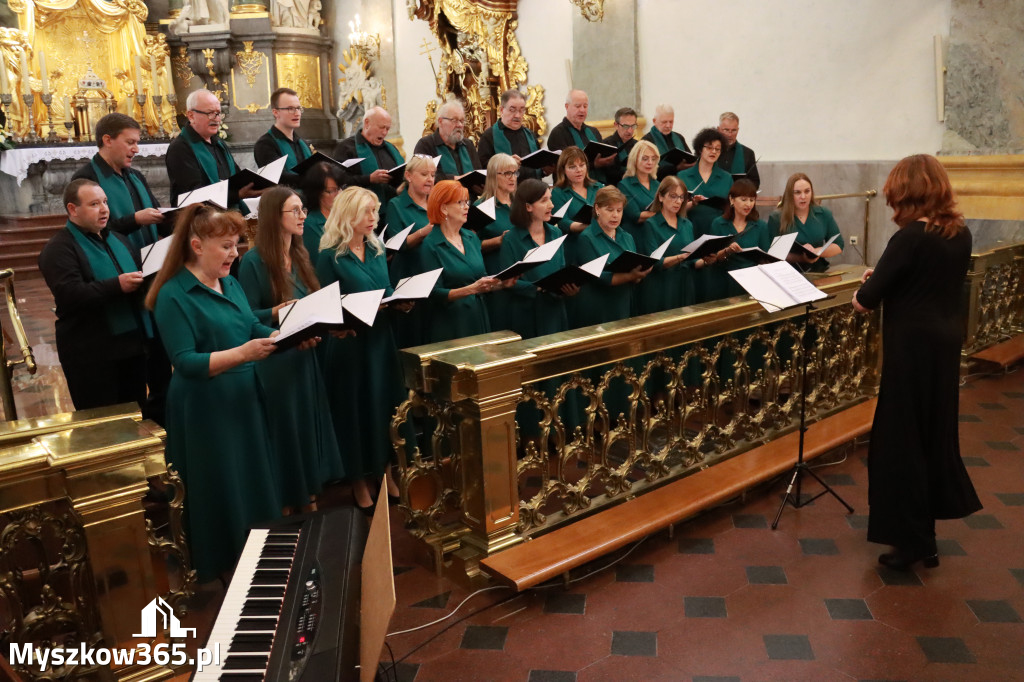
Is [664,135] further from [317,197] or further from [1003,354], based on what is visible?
[317,197]

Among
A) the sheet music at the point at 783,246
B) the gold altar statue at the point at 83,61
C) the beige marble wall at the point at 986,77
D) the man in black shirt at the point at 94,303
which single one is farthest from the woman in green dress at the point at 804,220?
the gold altar statue at the point at 83,61

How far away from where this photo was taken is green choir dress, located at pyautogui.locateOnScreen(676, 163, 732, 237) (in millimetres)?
6441

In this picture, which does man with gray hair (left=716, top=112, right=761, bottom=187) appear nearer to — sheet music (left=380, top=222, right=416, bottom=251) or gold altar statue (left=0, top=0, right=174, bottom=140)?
sheet music (left=380, top=222, right=416, bottom=251)

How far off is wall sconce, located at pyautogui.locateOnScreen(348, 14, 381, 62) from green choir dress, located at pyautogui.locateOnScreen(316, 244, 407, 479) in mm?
11884

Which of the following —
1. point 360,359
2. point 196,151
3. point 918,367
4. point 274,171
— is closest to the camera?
point 918,367

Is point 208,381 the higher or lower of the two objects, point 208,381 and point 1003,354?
the higher

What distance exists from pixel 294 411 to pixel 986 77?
7.09m

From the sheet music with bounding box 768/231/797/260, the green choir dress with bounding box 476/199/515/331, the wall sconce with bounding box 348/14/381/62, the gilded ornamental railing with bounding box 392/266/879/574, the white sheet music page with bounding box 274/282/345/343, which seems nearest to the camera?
the white sheet music page with bounding box 274/282/345/343

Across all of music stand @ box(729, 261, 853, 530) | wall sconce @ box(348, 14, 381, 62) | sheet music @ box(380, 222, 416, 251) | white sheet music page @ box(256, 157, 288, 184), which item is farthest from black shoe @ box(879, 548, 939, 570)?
wall sconce @ box(348, 14, 381, 62)

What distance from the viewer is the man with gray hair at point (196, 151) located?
18.3 feet

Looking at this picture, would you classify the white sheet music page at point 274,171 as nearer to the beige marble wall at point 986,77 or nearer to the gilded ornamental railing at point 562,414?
the gilded ornamental railing at point 562,414

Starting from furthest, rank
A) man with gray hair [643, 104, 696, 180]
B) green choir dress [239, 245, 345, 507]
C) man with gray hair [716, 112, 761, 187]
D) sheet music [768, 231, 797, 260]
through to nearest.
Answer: man with gray hair [716, 112, 761, 187]
man with gray hair [643, 104, 696, 180]
sheet music [768, 231, 797, 260]
green choir dress [239, 245, 345, 507]

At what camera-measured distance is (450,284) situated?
15.7ft

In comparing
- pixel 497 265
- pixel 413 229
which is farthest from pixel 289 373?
pixel 497 265
